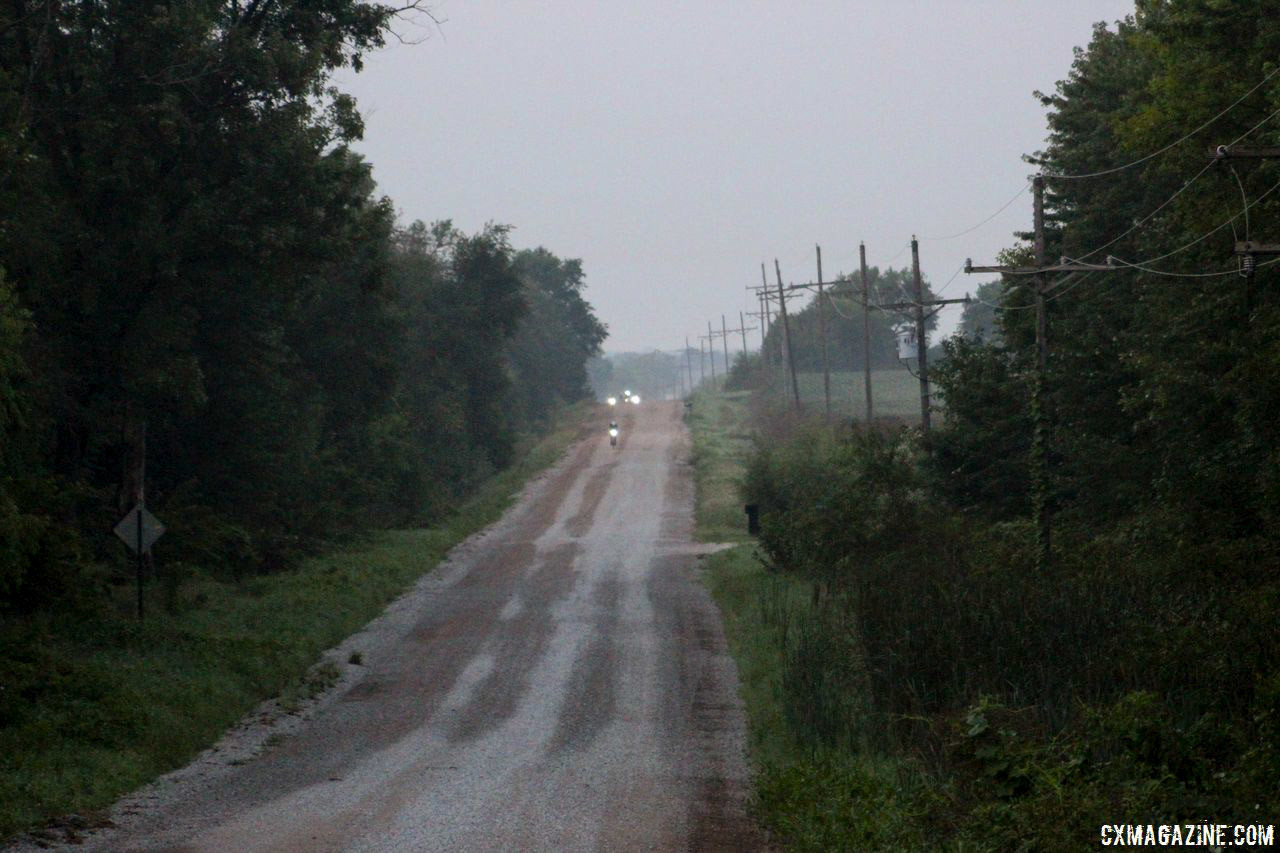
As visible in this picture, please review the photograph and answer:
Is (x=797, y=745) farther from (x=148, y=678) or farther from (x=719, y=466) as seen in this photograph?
(x=719, y=466)

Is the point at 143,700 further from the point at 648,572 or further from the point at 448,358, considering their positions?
the point at 448,358

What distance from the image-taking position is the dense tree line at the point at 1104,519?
1034 centimetres

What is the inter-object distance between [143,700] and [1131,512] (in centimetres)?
1888

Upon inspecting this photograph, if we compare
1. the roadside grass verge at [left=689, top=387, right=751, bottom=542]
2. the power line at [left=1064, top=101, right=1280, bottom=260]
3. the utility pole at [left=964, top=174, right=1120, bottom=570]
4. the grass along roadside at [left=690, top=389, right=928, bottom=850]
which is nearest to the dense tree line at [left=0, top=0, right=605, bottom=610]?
the grass along roadside at [left=690, top=389, right=928, bottom=850]

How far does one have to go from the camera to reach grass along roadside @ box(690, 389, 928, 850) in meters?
10.5

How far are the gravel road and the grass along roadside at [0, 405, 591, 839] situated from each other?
0.48 meters

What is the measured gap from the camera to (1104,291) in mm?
28484

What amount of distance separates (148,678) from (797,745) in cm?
867

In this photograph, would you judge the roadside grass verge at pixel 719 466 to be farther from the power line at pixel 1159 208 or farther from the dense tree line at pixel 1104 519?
the power line at pixel 1159 208

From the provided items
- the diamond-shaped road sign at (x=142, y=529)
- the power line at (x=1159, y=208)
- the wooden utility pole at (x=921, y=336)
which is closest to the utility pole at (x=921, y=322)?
the wooden utility pole at (x=921, y=336)

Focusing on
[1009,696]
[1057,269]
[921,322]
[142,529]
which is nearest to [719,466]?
[921,322]

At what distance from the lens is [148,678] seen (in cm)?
1745

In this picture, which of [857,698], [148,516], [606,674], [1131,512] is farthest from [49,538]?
[1131,512]

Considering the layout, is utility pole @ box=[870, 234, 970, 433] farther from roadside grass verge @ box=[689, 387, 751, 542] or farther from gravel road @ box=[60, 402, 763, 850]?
gravel road @ box=[60, 402, 763, 850]
